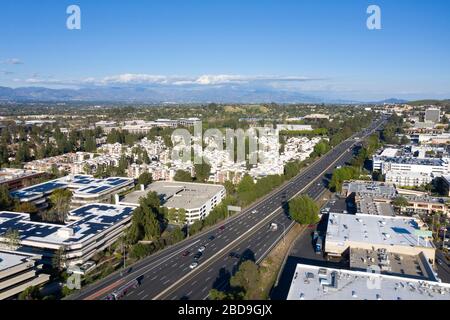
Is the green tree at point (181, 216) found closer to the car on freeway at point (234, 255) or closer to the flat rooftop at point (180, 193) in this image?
the flat rooftop at point (180, 193)

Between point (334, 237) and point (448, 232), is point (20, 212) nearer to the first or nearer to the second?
point (334, 237)

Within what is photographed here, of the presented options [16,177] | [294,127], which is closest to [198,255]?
[16,177]

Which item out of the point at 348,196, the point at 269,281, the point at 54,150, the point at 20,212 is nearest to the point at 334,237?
the point at 269,281

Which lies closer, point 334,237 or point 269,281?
point 269,281

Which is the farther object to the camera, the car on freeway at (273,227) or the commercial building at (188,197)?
the commercial building at (188,197)

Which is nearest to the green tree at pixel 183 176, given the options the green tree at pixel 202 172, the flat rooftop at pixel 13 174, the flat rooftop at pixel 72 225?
the green tree at pixel 202 172

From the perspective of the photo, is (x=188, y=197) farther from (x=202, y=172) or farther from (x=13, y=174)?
(x=13, y=174)
